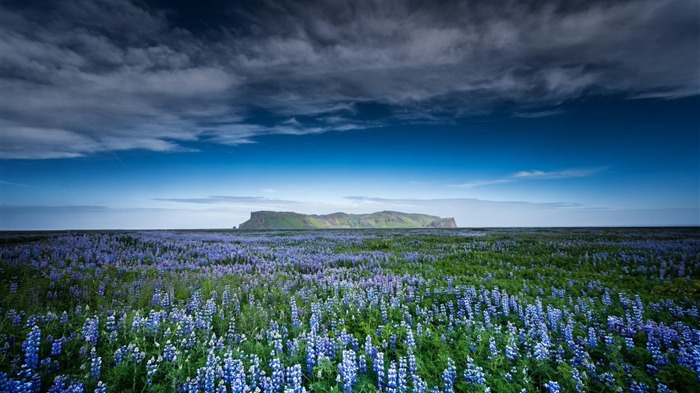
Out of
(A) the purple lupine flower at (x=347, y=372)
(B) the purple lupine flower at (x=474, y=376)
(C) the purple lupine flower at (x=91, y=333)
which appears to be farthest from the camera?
(C) the purple lupine flower at (x=91, y=333)

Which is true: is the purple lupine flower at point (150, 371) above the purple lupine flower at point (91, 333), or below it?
below

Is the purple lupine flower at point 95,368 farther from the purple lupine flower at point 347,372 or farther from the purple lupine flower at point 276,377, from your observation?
the purple lupine flower at point 347,372

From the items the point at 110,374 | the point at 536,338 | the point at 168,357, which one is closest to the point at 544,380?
the point at 536,338

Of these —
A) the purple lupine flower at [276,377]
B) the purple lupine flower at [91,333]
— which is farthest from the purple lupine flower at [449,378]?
the purple lupine flower at [91,333]

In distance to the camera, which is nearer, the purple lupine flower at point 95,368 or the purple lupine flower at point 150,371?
the purple lupine flower at point 150,371

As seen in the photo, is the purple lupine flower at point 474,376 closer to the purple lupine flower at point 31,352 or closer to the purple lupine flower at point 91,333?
the purple lupine flower at point 91,333

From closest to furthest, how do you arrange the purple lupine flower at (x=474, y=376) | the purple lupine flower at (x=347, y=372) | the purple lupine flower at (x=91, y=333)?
1. the purple lupine flower at (x=347, y=372)
2. the purple lupine flower at (x=474, y=376)
3. the purple lupine flower at (x=91, y=333)

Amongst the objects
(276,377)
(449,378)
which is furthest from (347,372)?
(449,378)

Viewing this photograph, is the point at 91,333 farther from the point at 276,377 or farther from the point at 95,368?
the point at 276,377

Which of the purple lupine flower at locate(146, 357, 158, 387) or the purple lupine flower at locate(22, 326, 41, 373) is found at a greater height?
the purple lupine flower at locate(22, 326, 41, 373)

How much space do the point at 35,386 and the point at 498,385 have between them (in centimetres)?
597

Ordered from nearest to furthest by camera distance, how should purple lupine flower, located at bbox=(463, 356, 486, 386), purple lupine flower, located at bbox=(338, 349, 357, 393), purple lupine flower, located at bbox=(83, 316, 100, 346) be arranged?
purple lupine flower, located at bbox=(338, 349, 357, 393), purple lupine flower, located at bbox=(463, 356, 486, 386), purple lupine flower, located at bbox=(83, 316, 100, 346)

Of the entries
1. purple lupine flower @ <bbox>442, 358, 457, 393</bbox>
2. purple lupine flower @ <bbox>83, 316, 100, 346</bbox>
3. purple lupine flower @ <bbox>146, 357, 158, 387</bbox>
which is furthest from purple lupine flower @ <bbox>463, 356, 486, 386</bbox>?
purple lupine flower @ <bbox>83, 316, 100, 346</bbox>

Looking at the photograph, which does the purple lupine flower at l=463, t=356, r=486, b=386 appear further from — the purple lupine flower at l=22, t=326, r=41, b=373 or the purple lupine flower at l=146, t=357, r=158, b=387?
the purple lupine flower at l=22, t=326, r=41, b=373
